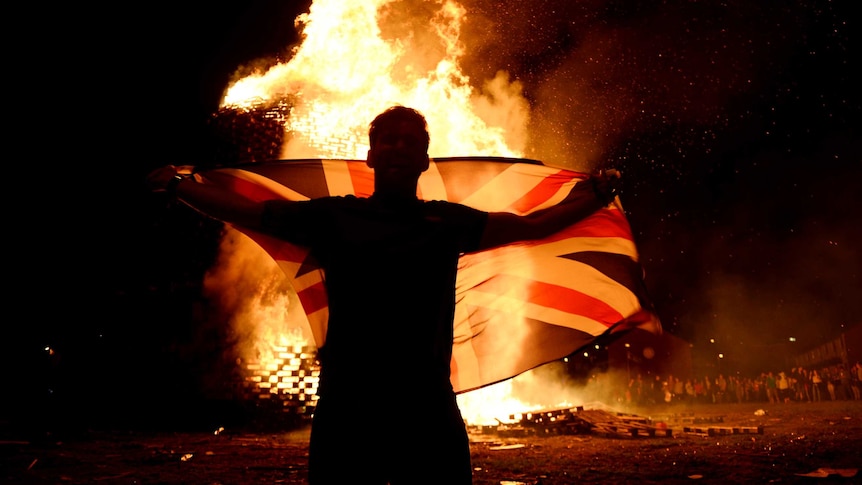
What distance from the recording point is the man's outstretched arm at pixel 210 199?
2.42 m

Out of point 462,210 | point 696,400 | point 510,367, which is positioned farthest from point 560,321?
point 696,400

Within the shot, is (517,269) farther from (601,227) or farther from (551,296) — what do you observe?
(601,227)

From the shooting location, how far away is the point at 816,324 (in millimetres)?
39250

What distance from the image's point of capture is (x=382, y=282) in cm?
208

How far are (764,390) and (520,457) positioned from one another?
21887mm

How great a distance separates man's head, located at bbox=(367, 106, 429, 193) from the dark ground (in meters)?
4.77

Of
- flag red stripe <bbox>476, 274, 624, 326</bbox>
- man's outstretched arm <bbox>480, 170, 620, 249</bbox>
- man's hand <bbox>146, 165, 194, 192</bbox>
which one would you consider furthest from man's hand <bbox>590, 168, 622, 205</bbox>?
man's hand <bbox>146, 165, 194, 192</bbox>

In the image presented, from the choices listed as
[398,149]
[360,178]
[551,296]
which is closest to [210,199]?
[398,149]

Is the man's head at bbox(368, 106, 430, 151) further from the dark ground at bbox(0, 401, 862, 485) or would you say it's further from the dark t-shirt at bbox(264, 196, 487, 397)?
the dark ground at bbox(0, 401, 862, 485)

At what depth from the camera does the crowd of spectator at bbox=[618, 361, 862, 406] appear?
21000mm

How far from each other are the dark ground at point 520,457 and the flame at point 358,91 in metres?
2.77

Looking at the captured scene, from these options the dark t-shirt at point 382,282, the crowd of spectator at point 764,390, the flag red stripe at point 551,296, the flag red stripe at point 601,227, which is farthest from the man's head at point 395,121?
the crowd of spectator at point 764,390

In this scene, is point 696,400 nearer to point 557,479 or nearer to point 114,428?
point 557,479

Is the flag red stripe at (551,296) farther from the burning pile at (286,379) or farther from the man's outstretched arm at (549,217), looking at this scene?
the burning pile at (286,379)
